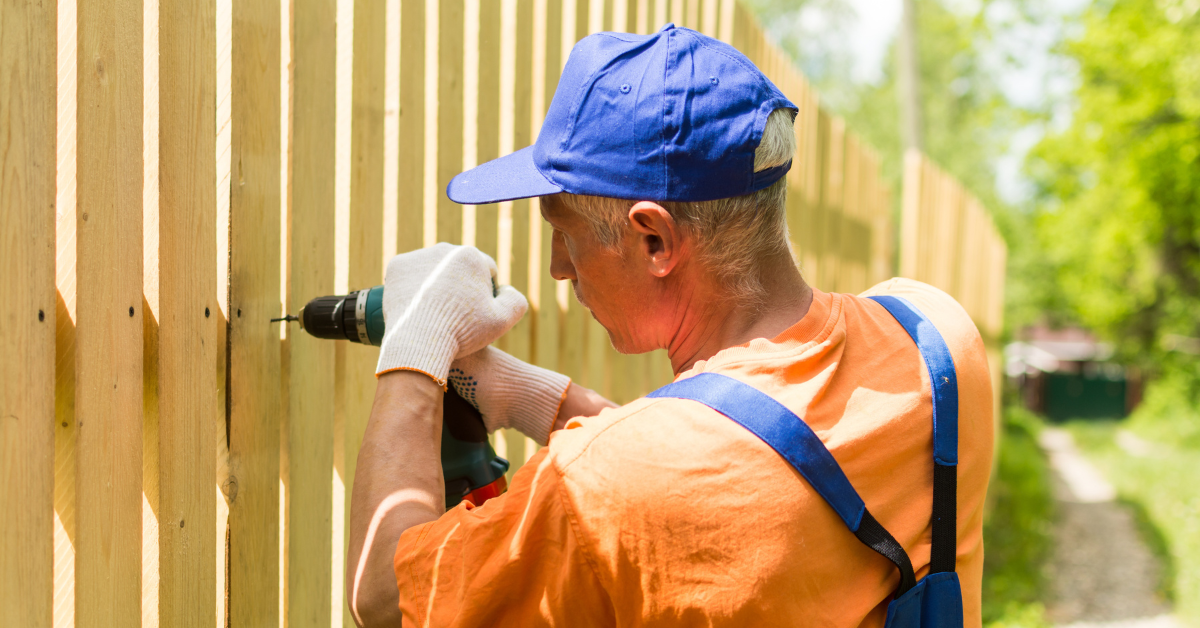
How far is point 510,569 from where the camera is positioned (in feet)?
3.31

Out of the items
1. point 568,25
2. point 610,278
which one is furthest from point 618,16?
point 610,278

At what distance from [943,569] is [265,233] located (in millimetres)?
1192

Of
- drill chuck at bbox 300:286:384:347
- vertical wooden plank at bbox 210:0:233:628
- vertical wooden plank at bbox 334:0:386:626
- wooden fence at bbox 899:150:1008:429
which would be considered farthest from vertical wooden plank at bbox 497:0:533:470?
wooden fence at bbox 899:150:1008:429

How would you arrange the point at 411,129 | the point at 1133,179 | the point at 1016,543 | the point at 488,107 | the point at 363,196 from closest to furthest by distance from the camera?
the point at 363,196
the point at 411,129
the point at 488,107
the point at 1016,543
the point at 1133,179

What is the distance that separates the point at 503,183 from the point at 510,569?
60 cm

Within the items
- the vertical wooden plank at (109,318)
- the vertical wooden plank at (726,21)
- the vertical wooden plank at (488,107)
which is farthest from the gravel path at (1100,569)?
the vertical wooden plank at (109,318)

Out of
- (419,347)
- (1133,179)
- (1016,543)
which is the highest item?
(1133,179)

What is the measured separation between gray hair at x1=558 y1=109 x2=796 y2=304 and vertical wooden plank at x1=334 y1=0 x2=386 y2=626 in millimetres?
568

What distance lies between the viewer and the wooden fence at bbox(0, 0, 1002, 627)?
3.33 feet

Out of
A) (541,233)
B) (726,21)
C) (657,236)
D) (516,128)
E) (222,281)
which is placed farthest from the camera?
(726,21)

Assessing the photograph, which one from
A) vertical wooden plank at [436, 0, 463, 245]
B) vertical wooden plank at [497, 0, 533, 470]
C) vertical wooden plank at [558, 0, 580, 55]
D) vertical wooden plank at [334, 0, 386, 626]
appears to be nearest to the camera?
vertical wooden plank at [334, 0, 386, 626]

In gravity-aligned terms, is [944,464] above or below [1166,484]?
above

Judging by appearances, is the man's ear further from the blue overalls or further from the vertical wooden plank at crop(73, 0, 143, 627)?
the vertical wooden plank at crop(73, 0, 143, 627)

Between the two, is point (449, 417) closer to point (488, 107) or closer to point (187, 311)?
point (187, 311)
